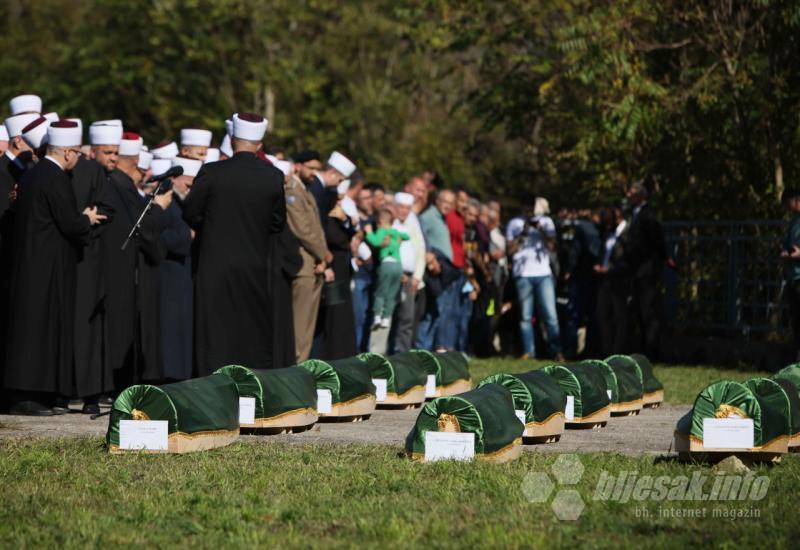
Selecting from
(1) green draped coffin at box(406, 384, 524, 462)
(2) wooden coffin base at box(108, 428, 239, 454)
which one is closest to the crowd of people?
(2) wooden coffin base at box(108, 428, 239, 454)

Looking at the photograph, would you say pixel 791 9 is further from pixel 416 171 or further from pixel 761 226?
pixel 416 171

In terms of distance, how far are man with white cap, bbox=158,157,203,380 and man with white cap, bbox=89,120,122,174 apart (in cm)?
97

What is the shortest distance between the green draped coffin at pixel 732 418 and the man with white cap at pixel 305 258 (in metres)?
6.29

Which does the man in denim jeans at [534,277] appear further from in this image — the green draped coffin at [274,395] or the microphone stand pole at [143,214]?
the green draped coffin at [274,395]

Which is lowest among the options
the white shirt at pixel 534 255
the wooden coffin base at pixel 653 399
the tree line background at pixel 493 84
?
the wooden coffin base at pixel 653 399

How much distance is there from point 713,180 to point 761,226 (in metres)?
2.39

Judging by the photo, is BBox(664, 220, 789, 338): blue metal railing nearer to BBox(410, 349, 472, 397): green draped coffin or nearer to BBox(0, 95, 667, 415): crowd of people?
BBox(0, 95, 667, 415): crowd of people

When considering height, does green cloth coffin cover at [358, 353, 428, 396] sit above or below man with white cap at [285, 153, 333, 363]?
below

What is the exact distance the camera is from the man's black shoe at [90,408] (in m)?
13.6

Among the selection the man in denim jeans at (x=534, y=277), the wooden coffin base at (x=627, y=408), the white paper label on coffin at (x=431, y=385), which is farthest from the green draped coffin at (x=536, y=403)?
the man in denim jeans at (x=534, y=277)

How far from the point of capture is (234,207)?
13.8 metres

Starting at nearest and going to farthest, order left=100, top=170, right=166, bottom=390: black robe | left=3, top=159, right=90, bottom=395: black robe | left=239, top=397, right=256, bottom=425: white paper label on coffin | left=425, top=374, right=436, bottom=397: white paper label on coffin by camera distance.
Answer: left=239, top=397, right=256, bottom=425: white paper label on coffin → left=3, top=159, right=90, bottom=395: black robe → left=100, top=170, right=166, bottom=390: black robe → left=425, top=374, right=436, bottom=397: white paper label on coffin

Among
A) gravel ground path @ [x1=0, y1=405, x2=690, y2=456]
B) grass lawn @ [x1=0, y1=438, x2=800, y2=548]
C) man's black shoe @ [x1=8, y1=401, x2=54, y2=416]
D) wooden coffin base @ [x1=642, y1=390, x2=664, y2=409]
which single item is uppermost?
wooden coffin base @ [x1=642, y1=390, x2=664, y2=409]

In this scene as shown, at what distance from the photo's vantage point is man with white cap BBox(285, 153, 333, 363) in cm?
1584
